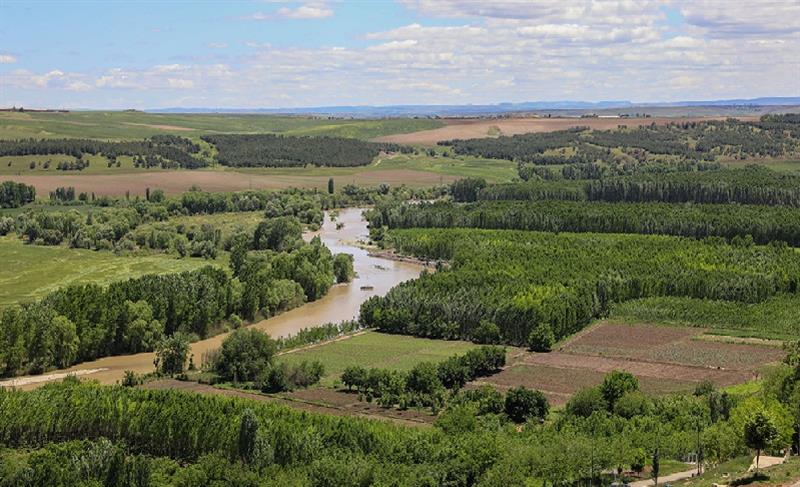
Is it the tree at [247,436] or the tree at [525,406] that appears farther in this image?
the tree at [525,406]

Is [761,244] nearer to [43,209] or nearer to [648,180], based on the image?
[648,180]

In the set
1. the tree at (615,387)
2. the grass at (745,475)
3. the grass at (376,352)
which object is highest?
the grass at (745,475)

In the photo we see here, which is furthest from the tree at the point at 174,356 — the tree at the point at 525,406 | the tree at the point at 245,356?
the tree at the point at 525,406

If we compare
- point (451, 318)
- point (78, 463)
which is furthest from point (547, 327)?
point (78, 463)

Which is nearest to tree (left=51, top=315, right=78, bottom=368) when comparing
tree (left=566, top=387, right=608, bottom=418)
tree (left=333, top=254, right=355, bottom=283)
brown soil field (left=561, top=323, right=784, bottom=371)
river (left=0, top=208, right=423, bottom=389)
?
river (left=0, top=208, right=423, bottom=389)

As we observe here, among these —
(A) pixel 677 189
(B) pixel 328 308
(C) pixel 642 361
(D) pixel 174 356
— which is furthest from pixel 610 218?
(D) pixel 174 356

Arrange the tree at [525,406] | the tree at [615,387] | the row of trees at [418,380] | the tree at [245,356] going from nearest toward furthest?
the tree at [615,387] → the tree at [525,406] → the row of trees at [418,380] → the tree at [245,356]

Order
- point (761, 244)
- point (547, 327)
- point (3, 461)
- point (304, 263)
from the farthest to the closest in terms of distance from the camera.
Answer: point (761, 244)
point (304, 263)
point (547, 327)
point (3, 461)

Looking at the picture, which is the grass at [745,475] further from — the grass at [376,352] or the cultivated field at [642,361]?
the grass at [376,352]
